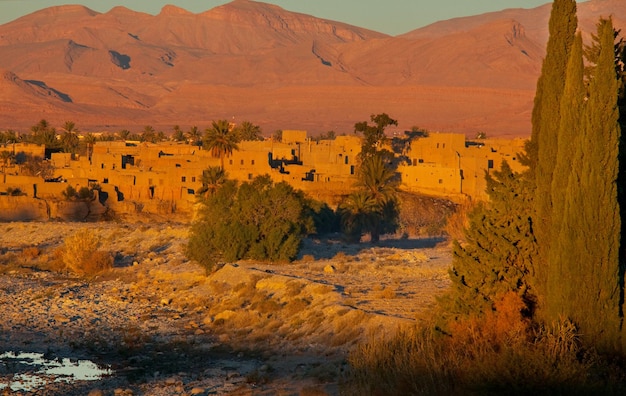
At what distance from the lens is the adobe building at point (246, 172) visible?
1945 inches

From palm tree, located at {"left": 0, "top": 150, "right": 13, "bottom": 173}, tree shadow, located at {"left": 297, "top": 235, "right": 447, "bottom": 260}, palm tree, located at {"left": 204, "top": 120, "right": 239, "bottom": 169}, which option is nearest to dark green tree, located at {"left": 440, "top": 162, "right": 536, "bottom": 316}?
tree shadow, located at {"left": 297, "top": 235, "right": 447, "bottom": 260}

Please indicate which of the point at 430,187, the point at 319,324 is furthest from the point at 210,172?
the point at 319,324

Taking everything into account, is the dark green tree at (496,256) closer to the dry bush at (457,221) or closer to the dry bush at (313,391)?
the dry bush at (313,391)

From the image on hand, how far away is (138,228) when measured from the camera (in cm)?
4131

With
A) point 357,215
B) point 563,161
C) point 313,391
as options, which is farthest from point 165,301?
point 357,215

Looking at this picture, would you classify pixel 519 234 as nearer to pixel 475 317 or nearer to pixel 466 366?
pixel 475 317

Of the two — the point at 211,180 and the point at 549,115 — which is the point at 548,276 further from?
the point at 211,180

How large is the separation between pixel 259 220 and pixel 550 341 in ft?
66.7

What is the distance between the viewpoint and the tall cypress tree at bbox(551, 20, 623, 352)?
48.0 feet

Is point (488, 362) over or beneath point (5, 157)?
beneath

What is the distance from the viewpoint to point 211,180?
154 ft

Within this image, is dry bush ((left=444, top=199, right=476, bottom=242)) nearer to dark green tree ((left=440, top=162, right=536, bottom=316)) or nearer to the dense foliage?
the dense foliage

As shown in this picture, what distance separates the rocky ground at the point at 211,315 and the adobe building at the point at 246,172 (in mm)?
12559

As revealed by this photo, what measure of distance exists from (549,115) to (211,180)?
3181 cm
